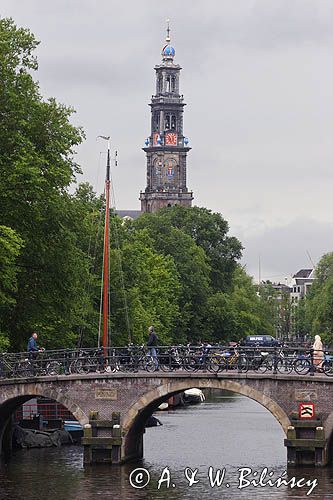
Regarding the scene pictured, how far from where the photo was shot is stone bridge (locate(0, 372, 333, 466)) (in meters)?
50.4

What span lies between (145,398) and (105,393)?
1504mm

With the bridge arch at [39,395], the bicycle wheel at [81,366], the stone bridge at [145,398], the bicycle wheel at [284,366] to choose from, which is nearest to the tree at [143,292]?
the bicycle wheel at [81,366]

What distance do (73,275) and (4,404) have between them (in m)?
8.39

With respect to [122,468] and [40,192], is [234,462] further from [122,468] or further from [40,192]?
[40,192]

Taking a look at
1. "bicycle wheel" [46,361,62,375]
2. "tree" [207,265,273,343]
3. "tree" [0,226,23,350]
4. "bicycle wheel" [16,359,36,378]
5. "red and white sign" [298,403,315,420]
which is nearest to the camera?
"red and white sign" [298,403,315,420]

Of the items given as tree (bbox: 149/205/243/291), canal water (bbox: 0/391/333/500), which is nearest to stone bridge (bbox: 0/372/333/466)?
canal water (bbox: 0/391/333/500)

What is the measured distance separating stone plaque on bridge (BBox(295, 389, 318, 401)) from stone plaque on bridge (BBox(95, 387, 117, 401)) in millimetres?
6769

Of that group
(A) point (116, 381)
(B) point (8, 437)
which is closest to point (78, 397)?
(A) point (116, 381)

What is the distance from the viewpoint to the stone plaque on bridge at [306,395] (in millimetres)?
50531

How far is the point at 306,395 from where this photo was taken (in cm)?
5062

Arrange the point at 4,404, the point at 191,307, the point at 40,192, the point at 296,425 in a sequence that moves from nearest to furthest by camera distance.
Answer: the point at 296,425 < the point at 4,404 < the point at 40,192 < the point at 191,307

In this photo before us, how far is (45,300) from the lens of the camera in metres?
60.4

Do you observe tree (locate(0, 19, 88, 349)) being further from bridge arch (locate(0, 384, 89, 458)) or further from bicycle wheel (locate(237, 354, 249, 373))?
bicycle wheel (locate(237, 354, 249, 373))

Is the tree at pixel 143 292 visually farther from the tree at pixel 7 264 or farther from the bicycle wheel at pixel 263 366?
the bicycle wheel at pixel 263 366
